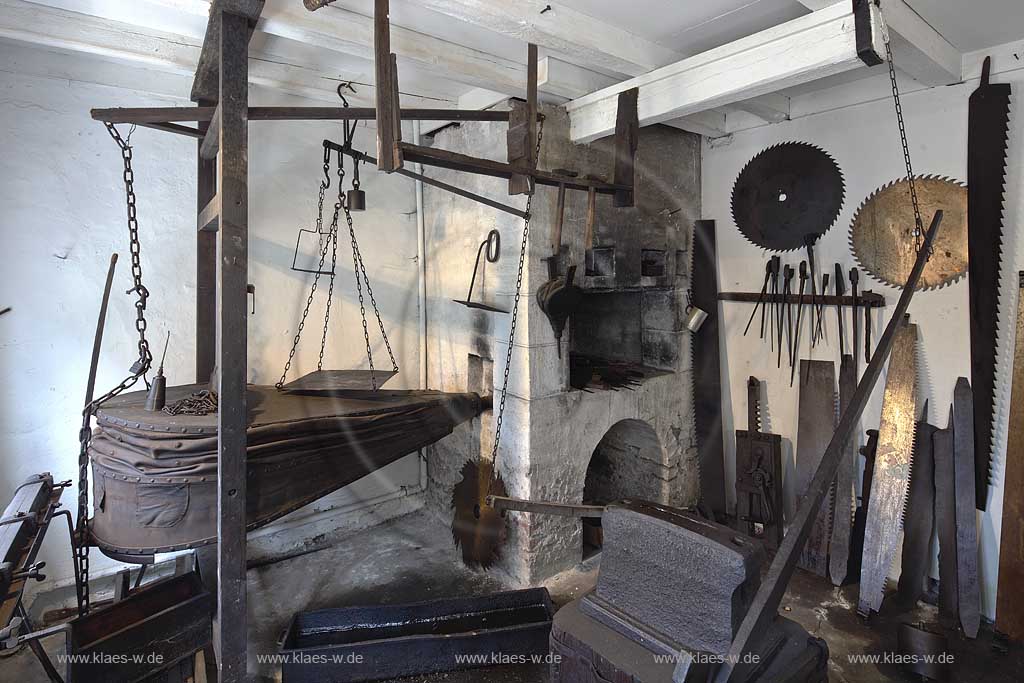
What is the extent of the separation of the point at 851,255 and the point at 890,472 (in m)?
1.15

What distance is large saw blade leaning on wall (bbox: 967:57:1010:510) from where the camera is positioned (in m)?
2.52

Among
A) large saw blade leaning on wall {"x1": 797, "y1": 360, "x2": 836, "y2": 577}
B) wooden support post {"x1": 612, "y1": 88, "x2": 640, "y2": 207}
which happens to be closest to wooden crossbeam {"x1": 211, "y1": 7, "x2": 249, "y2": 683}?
wooden support post {"x1": 612, "y1": 88, "x2": 640, "y2": 207}

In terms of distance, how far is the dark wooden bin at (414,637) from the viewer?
227 centimetres

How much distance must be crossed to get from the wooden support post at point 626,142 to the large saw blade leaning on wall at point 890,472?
1591mm

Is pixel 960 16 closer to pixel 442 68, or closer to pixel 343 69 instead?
pixel 442 68

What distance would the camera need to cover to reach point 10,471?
264cm

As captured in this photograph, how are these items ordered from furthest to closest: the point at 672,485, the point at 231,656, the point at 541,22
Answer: the point at 672,485 → the point at 541,22 → the point at 231,656

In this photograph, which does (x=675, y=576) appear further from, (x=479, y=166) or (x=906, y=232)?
(x=906, y=232)

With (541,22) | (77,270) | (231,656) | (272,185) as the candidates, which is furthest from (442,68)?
(231,656)

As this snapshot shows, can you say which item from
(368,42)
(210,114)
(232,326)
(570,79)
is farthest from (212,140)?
(570,79)

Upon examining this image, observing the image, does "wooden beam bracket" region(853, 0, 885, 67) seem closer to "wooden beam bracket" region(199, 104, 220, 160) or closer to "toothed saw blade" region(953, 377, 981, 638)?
"toothed saw blade" region(953, 377, 981, 638)

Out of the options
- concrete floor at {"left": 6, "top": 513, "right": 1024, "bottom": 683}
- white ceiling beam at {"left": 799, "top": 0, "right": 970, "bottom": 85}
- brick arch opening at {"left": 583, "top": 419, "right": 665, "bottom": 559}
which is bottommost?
concrete floor at {"left": 6, "top": 513, "right": 1024, "bottom": 683}

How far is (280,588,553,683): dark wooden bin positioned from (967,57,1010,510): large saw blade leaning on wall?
220 centimetres

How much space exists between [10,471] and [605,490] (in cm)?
335
